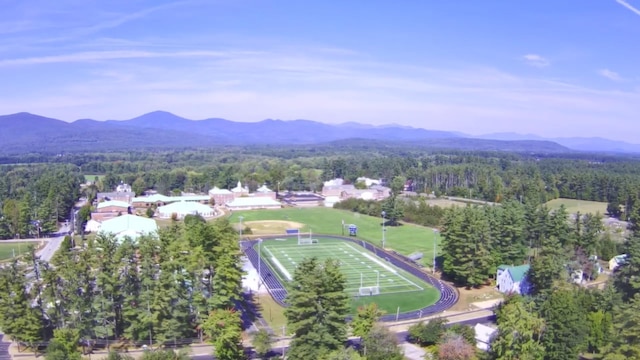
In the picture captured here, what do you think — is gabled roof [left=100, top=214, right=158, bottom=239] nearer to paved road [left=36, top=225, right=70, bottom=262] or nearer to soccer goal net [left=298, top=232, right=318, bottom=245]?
paved road [left=36, top=225, right=70, bottom=262]

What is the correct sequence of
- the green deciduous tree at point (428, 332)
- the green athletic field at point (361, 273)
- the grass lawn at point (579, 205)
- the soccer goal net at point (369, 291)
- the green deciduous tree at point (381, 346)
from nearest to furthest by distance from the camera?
the green deciduous tree at point (381, 346) < the green deciduous tree at point (428, 332) < the green athletic field at point (361, 273) < the soccer goal net at point (369, 291) < the grass lawn at point (579, 205)

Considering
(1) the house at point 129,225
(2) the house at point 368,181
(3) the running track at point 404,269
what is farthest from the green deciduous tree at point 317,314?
(2) the house at point 368,181

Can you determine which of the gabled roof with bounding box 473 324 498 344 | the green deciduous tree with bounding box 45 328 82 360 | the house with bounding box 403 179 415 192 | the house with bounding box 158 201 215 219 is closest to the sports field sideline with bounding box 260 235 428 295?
the gabled roof with bounding box 473 324 498 344

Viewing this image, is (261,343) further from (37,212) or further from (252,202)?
(252,202)

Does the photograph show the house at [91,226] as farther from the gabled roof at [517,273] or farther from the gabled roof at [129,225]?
the gabled roof at [517,273]

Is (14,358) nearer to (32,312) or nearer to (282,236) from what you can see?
(32,312)

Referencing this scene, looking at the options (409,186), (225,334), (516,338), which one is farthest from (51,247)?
(409,186)

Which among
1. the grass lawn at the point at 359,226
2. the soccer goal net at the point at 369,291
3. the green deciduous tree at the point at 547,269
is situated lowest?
the grass lawn at the point at 359,226
